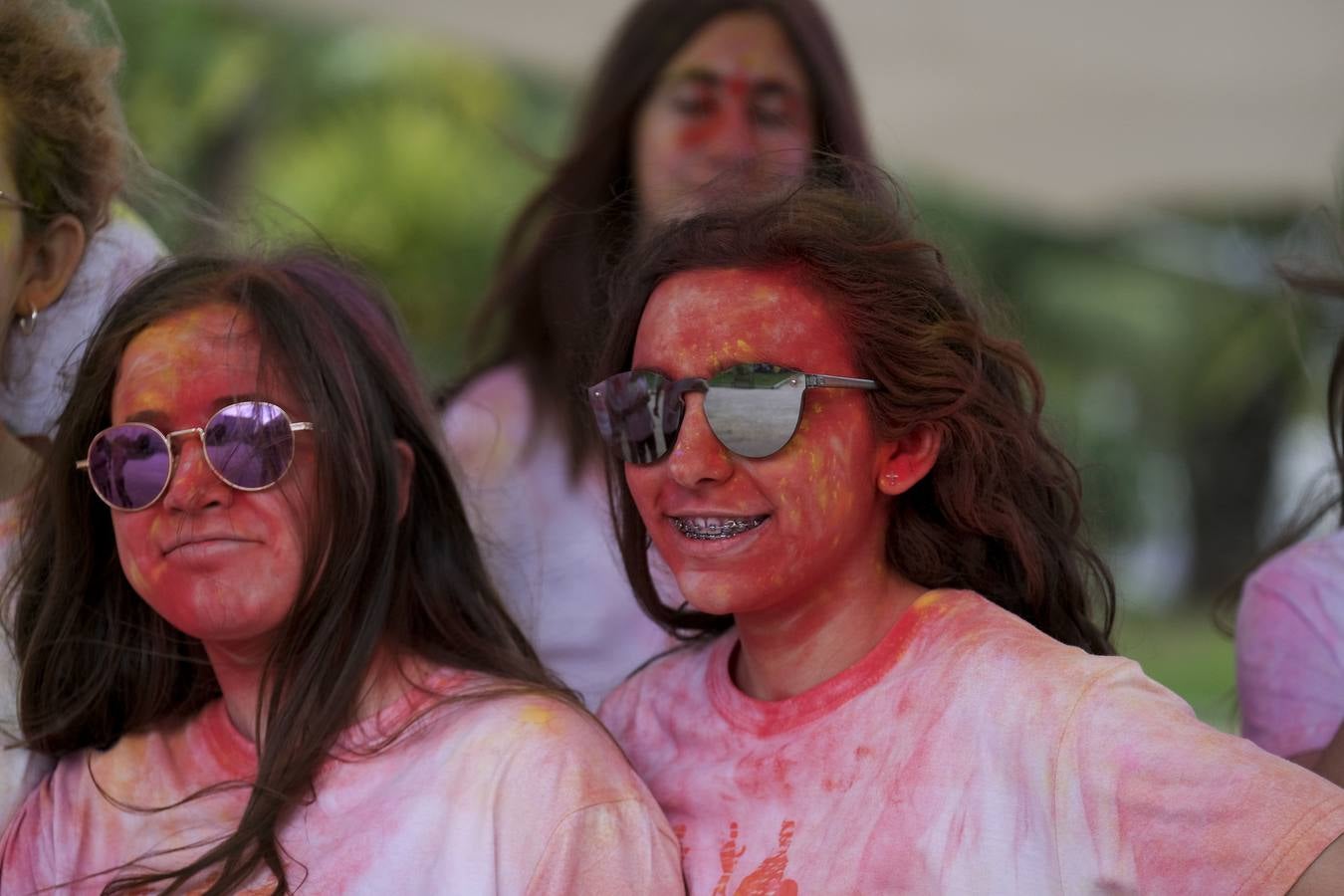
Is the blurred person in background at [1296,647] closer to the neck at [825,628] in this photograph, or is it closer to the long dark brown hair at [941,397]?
the long dark brown hair at [941,397]

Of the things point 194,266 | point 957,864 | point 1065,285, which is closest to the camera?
point 957,864

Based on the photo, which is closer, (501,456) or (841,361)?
(841,361)

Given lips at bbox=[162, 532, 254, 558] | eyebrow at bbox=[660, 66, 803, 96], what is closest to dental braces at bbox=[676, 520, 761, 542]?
lips at bbox=[162, 532, 254, 558]

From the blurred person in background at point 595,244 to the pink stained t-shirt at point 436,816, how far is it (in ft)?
2.38

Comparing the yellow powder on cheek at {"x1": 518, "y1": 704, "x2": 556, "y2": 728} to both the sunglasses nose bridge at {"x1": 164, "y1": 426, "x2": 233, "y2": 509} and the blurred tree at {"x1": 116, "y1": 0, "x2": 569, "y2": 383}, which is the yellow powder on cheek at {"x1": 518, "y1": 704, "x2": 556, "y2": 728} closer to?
the sunglasses nose bridge at {"x1": 164, "y1": 426, "x2": 233, "y2": 509}

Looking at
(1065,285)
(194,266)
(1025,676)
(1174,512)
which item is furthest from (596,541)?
(1174,512)

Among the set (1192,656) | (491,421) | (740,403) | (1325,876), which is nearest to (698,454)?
(740,403)

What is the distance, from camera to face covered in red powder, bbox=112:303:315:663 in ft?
6.75

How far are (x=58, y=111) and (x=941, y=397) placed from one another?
1459mm

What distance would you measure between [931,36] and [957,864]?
3.19m

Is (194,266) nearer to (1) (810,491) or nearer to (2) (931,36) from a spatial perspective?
(1) (810,491)

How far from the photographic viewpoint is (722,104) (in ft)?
10.3

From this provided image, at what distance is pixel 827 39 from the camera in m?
3.21

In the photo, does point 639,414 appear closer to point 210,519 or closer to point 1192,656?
point 210,519
